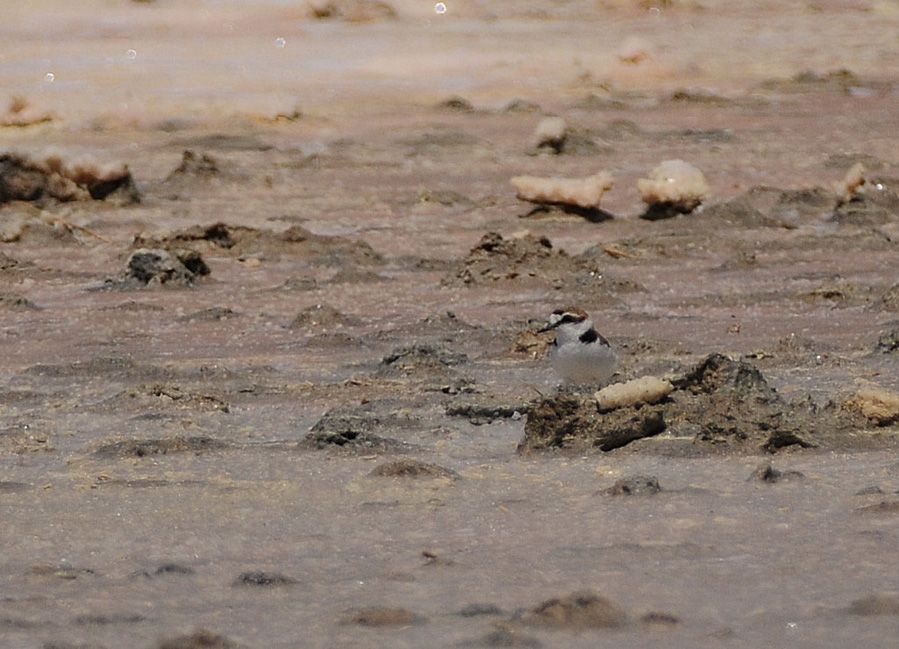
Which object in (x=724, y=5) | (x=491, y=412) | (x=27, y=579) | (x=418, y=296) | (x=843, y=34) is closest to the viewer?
(x=27, y=579)

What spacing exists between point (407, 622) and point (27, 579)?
39.8 inches

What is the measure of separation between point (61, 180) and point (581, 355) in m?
6.59

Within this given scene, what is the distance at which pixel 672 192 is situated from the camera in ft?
39.5

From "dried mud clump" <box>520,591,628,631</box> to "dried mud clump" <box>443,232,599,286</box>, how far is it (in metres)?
5.69

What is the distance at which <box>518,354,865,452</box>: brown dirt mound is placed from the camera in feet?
19.8

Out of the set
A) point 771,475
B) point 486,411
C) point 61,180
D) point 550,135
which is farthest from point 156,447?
point 550,135

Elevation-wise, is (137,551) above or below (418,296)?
above

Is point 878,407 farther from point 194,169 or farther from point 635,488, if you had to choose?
point 194,169

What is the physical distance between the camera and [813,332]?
28.3 feet

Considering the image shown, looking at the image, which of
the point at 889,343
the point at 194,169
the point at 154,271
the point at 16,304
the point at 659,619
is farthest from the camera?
the point at 194,169

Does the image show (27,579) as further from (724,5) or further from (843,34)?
(724,5)

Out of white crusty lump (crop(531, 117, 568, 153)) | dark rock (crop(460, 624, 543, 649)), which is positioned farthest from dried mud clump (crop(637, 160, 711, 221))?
dark rock (crop(460, 624, 543, 649))

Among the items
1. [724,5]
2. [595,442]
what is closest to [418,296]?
Answer: [595,442]

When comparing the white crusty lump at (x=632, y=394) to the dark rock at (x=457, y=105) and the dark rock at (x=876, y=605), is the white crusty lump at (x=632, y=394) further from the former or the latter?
the dark rock at (x=457, y=105)
